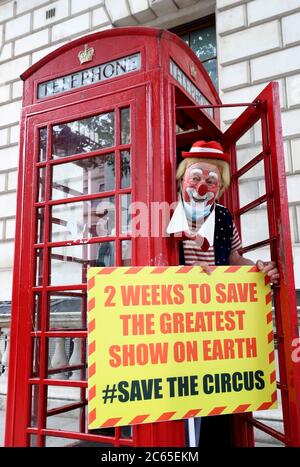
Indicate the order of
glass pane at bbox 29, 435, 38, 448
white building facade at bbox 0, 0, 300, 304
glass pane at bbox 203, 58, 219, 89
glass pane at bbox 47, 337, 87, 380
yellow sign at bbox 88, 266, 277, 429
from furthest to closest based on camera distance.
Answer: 1. glass pane at bbox 203, 58, 219, 89
2. white building facade at bbox 0, 0, 300, 304
3. glass pane at bbox 47, 337, 87, 380
4. glass pane at bbox 29, 435, 38, 448
5. yellow sign at bbox 88, 266, 277, 429

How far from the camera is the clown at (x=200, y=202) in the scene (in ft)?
6.46

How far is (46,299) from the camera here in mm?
2307

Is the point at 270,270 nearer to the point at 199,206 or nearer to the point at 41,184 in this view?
the point at 199,206

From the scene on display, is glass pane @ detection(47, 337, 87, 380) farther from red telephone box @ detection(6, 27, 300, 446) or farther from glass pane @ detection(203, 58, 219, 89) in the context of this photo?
glass pane @ detection(203, 58, 219, 89)

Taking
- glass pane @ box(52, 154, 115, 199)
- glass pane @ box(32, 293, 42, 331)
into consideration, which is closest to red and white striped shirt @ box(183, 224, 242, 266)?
glass pane @ box(52, 154, 115, 199)

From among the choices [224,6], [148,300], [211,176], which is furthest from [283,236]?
[224,6]

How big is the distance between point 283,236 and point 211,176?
19.0 inches

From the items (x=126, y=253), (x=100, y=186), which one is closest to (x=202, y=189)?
(x=126, y=253)

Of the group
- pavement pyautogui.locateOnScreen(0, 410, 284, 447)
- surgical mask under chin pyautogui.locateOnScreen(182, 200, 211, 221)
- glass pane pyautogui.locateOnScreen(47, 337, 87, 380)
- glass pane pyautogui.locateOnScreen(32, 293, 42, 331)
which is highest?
surgical mask under chin pyautogui.locateOnScreen(182, 200, 211, 221)

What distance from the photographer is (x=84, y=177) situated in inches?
97.8

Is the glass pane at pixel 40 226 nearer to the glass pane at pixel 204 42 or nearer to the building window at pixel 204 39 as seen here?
the building window at pixel 204 39

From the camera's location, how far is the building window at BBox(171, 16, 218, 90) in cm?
561

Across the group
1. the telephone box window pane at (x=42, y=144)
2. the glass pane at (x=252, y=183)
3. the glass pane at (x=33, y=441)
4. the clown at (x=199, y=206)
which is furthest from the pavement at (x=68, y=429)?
the glass pane at (x=252, y=183)

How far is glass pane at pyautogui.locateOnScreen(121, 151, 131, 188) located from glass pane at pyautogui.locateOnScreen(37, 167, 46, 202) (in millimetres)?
560
